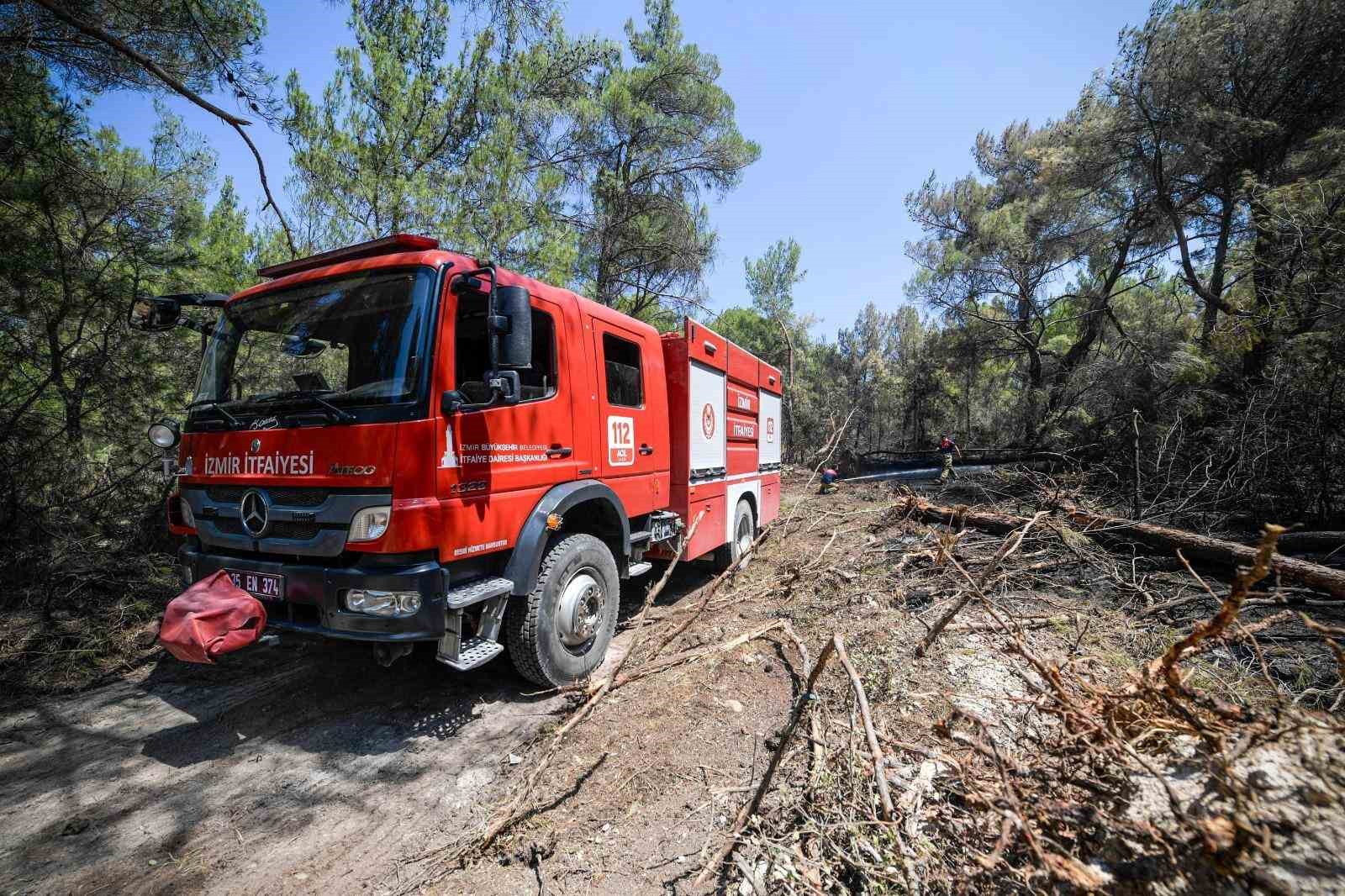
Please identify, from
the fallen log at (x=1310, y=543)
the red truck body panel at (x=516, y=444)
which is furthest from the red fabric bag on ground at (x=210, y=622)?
the fallen log at (x=1310, y=543)

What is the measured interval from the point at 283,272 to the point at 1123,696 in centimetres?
495

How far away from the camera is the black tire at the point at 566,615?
10.8 feet

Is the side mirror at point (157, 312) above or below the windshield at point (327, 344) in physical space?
above

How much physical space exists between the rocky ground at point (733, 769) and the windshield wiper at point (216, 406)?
179 centimetres

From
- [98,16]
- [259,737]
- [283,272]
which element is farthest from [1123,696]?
[98,16]

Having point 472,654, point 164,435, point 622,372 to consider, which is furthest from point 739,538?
point 164,435

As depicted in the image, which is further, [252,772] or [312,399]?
[312,399]

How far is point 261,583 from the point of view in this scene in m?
2.90

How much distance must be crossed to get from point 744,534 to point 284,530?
5.29 metres

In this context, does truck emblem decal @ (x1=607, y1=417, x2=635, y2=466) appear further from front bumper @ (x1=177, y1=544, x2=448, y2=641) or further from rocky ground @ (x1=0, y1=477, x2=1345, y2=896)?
front bumper @ (x1=177, y1=544, x2=448, y2=641)

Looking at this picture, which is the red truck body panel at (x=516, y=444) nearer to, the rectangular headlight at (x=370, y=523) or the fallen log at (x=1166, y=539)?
the rectangular headlight at (x=370, y=523)

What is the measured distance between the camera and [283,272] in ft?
12.0

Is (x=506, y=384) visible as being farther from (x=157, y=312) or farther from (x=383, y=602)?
(x=157, y=312)

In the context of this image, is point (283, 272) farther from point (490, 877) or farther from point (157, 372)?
point (157, 372)
